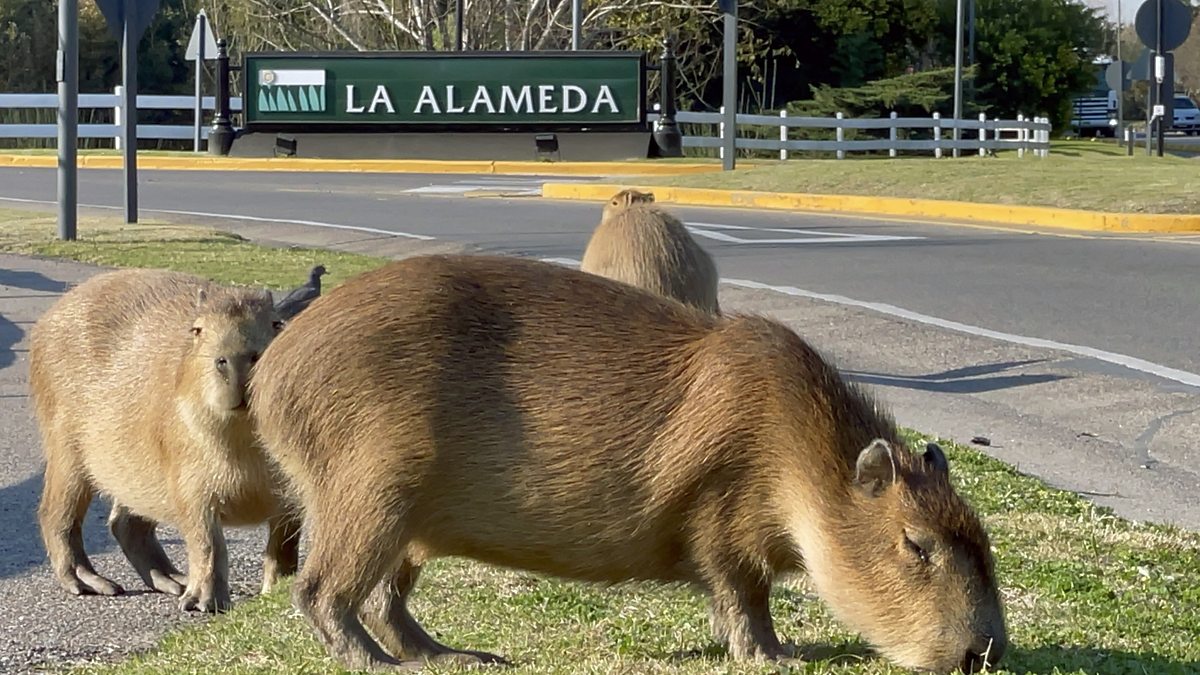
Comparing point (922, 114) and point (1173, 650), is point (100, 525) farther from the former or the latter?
point (922, 114)

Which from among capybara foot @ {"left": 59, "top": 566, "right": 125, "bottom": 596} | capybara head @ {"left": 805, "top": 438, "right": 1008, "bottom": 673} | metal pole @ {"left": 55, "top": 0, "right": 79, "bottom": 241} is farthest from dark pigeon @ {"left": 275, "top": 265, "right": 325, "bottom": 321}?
metal pole @ {"left": 55, "top": 0, "right": 79, "bottom": 241}

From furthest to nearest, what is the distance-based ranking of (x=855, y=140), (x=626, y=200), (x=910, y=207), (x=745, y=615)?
(x=855, y=140) < (x=910, y=207) < (x=626, y=200) < (x=745, y=615)

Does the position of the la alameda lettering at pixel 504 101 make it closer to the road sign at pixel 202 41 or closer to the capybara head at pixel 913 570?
the road sign at pixel 202 41

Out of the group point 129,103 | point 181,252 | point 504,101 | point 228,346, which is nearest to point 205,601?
point 228,346

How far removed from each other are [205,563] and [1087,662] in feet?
8.66

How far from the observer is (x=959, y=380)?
30.9 feet

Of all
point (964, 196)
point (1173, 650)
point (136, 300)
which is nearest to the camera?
point (1173, 650)

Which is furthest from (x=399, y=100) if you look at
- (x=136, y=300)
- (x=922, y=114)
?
(x=136, y=300)

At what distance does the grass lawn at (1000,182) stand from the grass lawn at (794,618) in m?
12.8

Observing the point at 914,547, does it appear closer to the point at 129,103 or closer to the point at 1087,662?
the point at 1087,662

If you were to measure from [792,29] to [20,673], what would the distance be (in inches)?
1679

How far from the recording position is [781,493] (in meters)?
3.98

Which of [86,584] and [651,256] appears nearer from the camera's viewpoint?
[86,584]

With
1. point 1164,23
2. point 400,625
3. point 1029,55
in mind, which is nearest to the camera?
point 400,625
